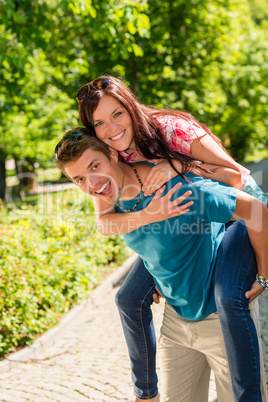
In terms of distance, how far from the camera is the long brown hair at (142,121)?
2510 mm

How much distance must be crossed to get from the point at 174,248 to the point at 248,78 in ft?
92.1

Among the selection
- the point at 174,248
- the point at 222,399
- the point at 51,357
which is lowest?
the point at 51,357

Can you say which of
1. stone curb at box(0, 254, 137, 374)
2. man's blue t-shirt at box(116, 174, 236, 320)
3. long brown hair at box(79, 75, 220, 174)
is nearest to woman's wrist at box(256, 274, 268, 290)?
man's blue t-shirt at box(116, 174, 236, 320)

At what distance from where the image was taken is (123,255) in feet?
29.8

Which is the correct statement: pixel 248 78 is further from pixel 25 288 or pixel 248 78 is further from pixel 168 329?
pixel 168 329

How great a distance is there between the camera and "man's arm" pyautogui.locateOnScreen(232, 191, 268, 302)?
2.33 meters

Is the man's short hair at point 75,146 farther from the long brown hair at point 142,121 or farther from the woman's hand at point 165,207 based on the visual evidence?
the woman's hand at point 165,207

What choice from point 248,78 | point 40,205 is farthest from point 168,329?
point 248,78

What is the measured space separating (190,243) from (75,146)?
76cm

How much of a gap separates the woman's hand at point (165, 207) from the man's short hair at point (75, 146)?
1.26ft

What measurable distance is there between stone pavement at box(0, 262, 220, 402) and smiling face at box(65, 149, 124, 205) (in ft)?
7.95

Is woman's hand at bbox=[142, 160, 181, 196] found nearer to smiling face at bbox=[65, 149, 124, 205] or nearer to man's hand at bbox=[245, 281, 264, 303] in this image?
smiling face at bbox=[65, 149, 124, 205]

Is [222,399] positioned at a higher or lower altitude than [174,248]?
lower

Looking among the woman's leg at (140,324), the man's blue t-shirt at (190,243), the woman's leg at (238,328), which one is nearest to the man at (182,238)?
the man's blue t-shirt at (190,243)
